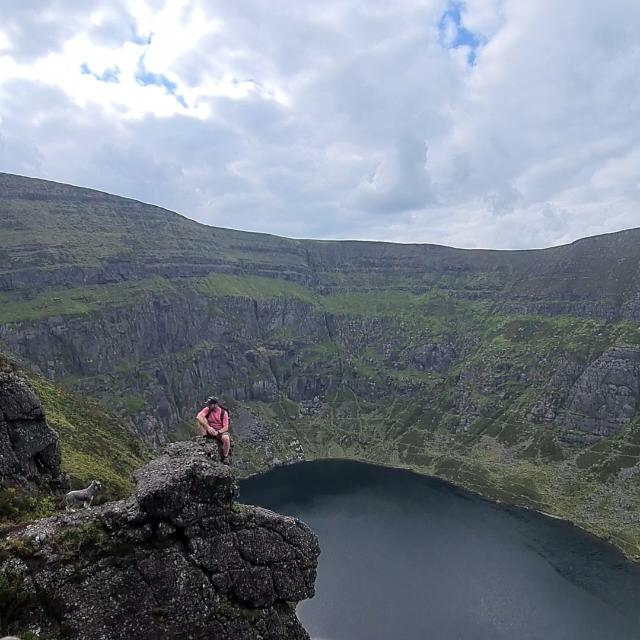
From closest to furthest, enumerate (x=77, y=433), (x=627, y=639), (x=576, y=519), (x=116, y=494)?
(x=116, y=494) < (x=77, y=433) < (x=627, y=639) < (x=576, y=519)

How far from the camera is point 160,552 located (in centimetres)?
2131

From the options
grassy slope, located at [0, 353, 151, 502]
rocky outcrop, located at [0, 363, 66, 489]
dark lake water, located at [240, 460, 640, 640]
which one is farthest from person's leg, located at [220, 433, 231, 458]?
dark lake water, located at [240, 460, 640, 640]

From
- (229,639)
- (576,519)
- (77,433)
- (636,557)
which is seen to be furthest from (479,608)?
(229,639)

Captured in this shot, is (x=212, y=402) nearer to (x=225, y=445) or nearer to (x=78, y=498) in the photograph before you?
(x=225, y=445)

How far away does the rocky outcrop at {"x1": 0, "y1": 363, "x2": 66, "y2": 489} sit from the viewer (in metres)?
29.1

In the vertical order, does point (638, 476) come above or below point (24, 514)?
below

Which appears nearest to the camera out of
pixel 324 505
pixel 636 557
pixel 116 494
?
pixel 116 494

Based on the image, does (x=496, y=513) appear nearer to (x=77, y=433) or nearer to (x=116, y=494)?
(x=77, y=433)

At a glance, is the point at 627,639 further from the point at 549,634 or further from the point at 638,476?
the point at 638,476

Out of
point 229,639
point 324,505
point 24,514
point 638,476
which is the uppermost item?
point 24,514

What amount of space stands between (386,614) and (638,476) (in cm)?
13748

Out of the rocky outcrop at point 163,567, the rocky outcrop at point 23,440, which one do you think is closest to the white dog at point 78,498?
the rocky outcrop at point 23,440

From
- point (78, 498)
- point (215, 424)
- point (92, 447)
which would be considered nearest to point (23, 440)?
point (78, 498)

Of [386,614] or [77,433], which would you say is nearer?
[77,433]
